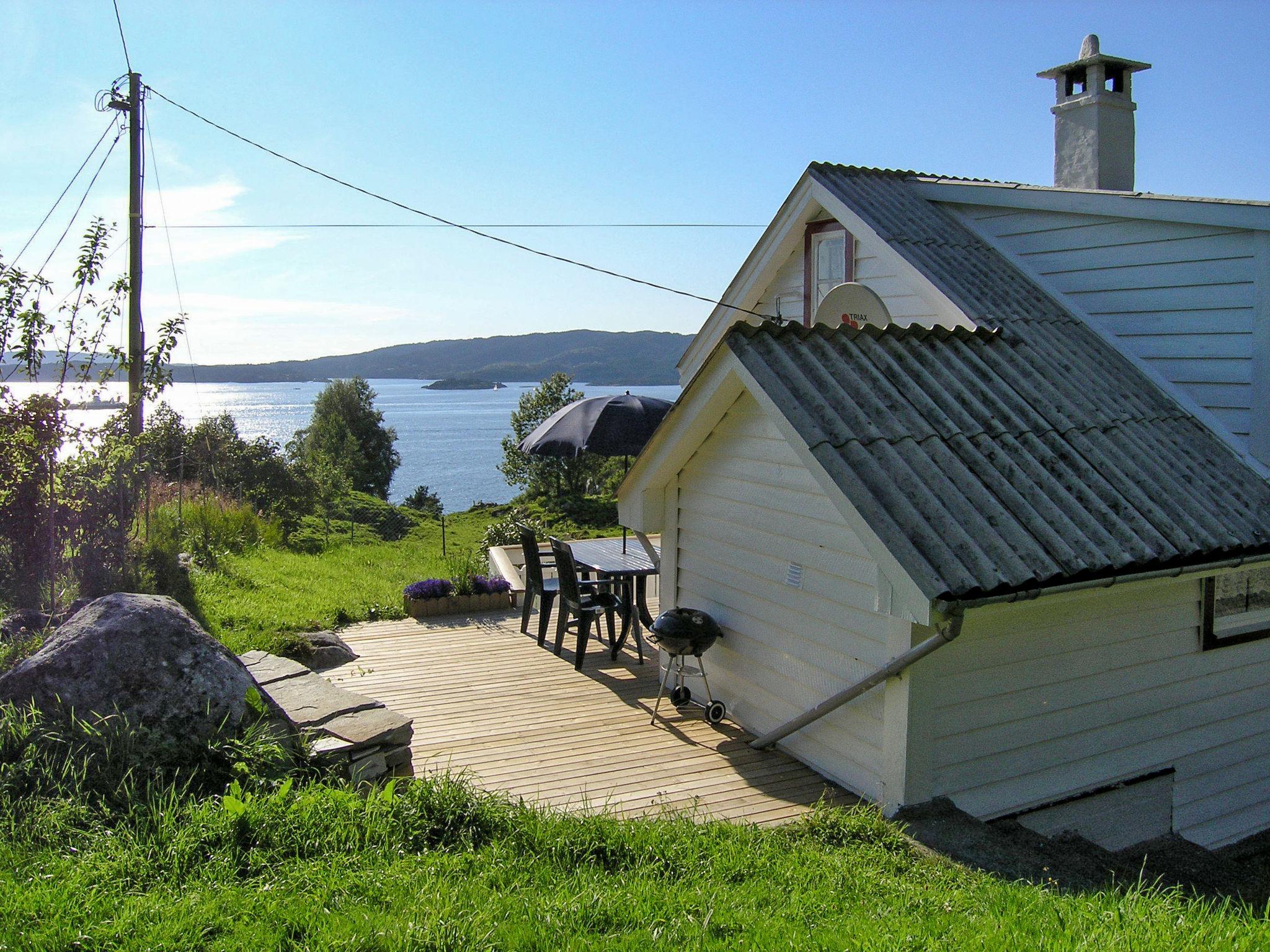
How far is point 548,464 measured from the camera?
30469 mm

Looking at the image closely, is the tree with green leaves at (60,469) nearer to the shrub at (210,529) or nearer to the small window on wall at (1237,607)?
the shrub at (210,529)

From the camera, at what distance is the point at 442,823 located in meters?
4.27

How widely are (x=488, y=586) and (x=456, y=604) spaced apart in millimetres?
460

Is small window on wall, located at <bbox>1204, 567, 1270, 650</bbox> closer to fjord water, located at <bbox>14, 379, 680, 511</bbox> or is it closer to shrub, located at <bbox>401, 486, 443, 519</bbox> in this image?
fjord water, located at <bbox>14, 379, 680, 511</bbox>

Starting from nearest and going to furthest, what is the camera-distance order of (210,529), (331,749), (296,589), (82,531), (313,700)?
(331,749) < (313,700) < (82,531) < (296,589) < (210,529)

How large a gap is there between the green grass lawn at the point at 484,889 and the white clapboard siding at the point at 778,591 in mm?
1199

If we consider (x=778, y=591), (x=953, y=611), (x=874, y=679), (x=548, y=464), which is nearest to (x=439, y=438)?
(x=548, y=464)

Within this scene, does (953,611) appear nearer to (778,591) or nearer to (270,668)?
(778,591)

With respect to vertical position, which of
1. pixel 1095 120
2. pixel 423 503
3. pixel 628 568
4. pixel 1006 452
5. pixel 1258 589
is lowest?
pixel 423 503

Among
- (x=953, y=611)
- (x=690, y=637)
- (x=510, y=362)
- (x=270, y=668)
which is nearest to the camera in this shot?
(x=953, y=611)

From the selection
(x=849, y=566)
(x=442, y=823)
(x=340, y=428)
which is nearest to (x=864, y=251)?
(x=849, y=566)

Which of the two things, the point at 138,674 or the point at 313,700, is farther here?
the point at 313,700

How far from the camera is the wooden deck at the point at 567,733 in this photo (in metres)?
5.49

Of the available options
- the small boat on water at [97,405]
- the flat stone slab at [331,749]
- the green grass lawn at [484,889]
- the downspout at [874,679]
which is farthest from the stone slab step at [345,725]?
the small boat on water at [97,405]
